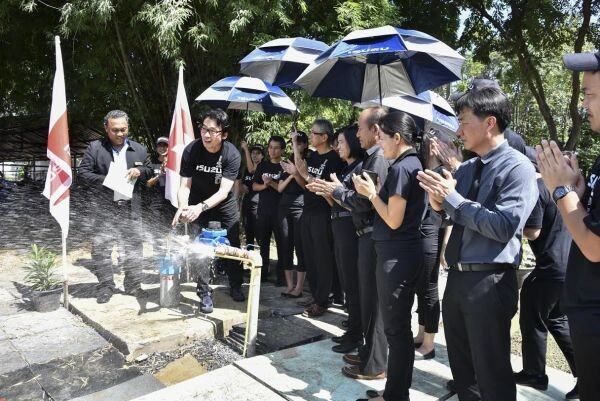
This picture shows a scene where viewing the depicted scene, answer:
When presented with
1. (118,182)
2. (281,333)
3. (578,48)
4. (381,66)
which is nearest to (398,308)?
(281,333)

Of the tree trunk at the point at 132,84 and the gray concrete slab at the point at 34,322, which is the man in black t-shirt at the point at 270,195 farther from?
the tree trunk at the point at 132,84

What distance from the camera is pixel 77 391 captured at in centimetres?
342

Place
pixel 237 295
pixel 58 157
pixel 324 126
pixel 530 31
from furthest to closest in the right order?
1. pixel 530 31
2. pixel 237 295
3. pixel 58 157
4. pixel 324 126

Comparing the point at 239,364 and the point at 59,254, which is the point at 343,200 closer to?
the point at 239,364

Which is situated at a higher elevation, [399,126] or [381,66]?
[381,66]

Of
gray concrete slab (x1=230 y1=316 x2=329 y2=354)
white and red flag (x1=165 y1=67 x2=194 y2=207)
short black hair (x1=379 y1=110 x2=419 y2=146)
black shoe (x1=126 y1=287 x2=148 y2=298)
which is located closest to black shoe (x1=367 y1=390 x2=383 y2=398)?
gray concrete slab (x1=230 y1=316 x2=329 y2=354)

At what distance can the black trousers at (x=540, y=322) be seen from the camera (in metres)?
3.33

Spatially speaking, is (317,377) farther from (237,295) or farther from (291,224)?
(291,224)

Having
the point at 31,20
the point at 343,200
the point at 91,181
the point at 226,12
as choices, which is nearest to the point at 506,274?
the point at 343,200

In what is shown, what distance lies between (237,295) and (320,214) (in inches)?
55.1

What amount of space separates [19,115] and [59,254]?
10758 mm

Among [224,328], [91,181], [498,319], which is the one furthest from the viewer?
[91,181]

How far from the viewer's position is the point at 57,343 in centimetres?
422

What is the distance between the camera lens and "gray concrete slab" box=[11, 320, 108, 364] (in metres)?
3.98
